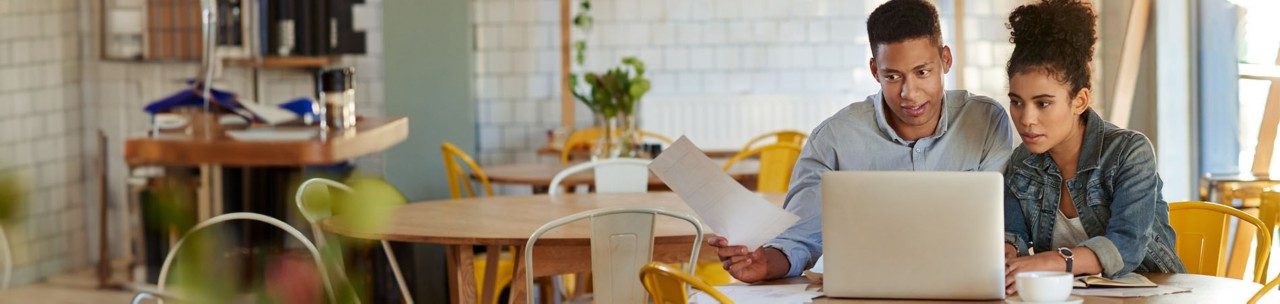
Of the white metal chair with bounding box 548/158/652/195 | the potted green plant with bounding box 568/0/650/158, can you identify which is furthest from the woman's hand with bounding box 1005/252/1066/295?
the potted green plant with bounding box 568/0/650/158

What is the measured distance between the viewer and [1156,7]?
16.9 ft

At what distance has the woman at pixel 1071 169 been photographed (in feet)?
7.24

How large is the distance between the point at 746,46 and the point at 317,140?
23.4 ft

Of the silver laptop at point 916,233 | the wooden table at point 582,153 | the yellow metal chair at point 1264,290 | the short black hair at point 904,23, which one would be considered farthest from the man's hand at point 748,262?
the wooden table at point 582,153

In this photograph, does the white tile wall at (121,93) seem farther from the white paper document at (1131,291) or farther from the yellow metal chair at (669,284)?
the white paper document at (1131,291)

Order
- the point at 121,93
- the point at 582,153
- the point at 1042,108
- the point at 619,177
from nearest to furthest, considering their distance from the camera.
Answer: the point at 121,93, the point at 1042,108, the point at 619,177, the point at 582,153

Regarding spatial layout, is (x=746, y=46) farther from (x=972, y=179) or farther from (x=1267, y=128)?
(x=972, y=179)

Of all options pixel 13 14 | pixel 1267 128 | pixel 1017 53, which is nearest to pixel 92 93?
pixel 13 14

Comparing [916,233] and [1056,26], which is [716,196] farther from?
[1056,26]

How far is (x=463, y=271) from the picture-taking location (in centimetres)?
339

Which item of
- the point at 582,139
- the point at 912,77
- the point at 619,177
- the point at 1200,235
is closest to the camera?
the point at 912,77

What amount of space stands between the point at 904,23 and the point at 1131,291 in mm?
573

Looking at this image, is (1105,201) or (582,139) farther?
(582,139)

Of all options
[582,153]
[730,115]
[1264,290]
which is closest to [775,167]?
[582,153]
